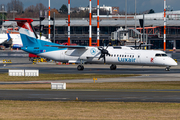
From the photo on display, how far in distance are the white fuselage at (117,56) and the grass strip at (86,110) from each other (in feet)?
90.8

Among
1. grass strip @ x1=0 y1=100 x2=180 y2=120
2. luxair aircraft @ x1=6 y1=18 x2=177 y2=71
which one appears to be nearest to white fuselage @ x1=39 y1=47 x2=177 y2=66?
luxair aircraft @ x1=6 y1=18 x2=177 y2=71

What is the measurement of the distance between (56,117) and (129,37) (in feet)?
334

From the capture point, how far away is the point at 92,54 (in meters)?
52.6

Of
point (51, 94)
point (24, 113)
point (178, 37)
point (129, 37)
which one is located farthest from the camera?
point (178, 37)

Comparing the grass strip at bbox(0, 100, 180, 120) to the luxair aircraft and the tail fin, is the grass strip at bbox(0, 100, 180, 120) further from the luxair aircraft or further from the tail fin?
the tail fin

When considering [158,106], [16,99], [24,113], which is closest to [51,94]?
[16,99]

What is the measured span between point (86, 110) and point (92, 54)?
33.2 m

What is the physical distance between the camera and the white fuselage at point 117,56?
48722 mm

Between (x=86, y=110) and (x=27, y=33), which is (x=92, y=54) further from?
(x=86, y=110)

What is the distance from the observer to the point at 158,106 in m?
20.9

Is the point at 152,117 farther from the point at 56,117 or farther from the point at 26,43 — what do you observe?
the point at 26,43

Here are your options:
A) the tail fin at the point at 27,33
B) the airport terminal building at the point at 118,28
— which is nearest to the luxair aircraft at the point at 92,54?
the tail fin at the point at 27,33

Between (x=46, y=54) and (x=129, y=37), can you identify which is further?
(x=129, y=37)

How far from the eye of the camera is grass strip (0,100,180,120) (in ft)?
57.6
